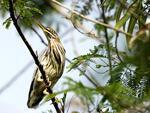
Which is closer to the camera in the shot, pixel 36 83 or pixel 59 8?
pixel 59 8

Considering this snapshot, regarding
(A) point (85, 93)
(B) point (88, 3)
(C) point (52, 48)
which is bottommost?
(A) point (85, 93)

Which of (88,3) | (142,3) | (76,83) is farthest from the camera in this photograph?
(142,3)

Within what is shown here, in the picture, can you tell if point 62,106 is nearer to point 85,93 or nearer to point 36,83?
point 85,93

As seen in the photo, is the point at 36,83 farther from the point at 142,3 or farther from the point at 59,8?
the point at 59,8

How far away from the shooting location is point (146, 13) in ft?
7.02

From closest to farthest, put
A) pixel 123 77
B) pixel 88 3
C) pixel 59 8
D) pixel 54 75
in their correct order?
1. pixel 59 8
2. pixel 88 3
3. pixel 123 77
4. pixel 54 75

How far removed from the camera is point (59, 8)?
1.42m

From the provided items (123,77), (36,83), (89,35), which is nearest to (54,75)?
(36,83)

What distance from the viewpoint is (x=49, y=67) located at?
351 centimetres

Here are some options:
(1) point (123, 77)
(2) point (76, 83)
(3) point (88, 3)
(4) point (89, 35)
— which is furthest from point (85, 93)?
(1) point (123, 77)

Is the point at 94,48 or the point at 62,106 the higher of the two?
the point at 94,48

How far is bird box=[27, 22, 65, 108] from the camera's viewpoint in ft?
11.3

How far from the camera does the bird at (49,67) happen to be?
Answer: 3.44 meters

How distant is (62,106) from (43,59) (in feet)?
4.44
